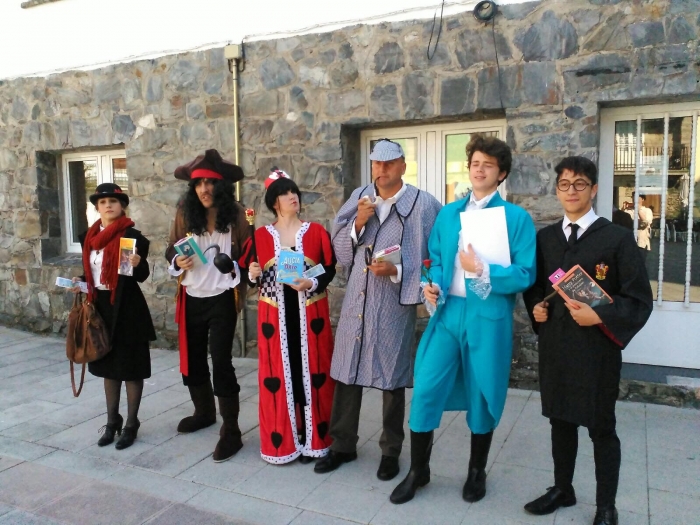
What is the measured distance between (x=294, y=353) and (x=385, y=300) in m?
0.66

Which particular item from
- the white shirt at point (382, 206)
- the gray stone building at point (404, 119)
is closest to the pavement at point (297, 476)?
the gray stone building at point (404, 119)

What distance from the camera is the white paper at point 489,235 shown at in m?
2.68

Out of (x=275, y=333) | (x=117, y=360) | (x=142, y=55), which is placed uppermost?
(x=142, y=55)

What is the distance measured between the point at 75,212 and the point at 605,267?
21.8 ft

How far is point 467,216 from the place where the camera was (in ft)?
8.99

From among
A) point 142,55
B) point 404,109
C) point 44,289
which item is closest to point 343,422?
point 404,109

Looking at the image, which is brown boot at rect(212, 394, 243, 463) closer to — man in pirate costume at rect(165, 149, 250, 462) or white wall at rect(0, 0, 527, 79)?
man in pirate costume at rect(165, 149, 250, 462)

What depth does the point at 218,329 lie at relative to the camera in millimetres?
3596

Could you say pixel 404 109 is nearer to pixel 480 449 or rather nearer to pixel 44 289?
pixel 480 449

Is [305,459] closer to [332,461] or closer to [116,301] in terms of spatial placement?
[332,461]

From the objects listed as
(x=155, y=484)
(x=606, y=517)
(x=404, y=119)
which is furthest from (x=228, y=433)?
(x=404, y=119)

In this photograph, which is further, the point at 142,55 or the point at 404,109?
the point at 142,55

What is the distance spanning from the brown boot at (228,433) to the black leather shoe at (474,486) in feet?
4.75

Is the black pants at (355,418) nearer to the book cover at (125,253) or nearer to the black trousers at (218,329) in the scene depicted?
the black trousers at (218,329)
